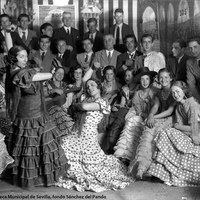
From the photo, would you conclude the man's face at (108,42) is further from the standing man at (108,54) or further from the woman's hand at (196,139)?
the woman's hand at (196,139)

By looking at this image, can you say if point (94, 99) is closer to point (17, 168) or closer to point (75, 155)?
point (75, 155)

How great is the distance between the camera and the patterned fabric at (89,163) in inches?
202

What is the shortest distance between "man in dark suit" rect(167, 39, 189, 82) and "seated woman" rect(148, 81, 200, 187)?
160cm

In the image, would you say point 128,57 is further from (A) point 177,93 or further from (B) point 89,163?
(B) point 89,163

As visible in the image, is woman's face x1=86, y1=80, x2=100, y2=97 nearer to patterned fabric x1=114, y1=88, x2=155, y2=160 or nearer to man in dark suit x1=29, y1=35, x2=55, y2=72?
patterned fabric x1=114, y1=88, x2=155, y2=160

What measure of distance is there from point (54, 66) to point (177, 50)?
6.88 feet

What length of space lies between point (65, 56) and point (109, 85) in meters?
1.14

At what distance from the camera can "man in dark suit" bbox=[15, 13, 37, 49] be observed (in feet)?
25.9

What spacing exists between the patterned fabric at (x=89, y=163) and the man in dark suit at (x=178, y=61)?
83.1 inches

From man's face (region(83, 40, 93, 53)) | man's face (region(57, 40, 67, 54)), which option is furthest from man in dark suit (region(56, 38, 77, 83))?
man's face (region(83, 40, 93, 53))

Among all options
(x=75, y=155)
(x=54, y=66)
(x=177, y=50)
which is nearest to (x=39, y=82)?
(x=75, y=155)

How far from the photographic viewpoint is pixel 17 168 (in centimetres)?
508

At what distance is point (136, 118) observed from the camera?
601 centimetres

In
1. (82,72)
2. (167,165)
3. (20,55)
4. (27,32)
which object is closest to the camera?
(20,55)
